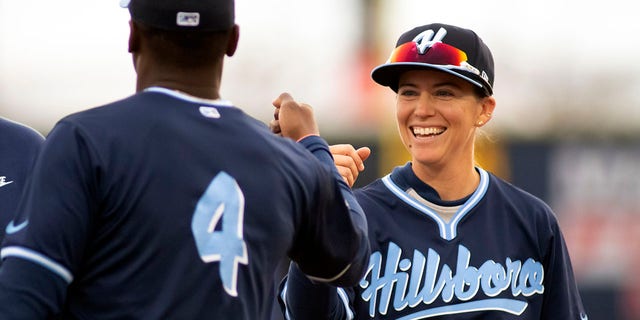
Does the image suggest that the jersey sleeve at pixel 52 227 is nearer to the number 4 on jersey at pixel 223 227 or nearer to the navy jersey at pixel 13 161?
the number 4 on jersey at pixel 223 227

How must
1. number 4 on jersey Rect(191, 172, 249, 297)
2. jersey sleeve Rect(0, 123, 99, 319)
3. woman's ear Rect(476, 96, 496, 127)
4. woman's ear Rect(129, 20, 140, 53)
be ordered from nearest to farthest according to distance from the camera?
jersey sleeve Rect(0, 123, 99, 319), number 4 on jersey Rect(191, 172, 249, 297), woman's ear Rect(129, 20, 140, 53), woman's ear Rect(476, 96, 496, 127)

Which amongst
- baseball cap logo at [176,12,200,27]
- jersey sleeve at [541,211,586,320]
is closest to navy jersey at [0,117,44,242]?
baseball cap logo at [176,12,200,27]

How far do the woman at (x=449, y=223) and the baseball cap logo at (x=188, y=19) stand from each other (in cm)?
129

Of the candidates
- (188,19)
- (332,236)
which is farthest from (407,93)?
(188,19)

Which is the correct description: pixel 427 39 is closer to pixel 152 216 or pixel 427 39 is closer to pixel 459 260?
pixel 459 260

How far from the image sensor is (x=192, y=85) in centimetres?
326

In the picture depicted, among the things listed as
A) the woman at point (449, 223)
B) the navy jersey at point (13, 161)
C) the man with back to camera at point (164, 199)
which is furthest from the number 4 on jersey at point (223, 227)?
the woman at point (449, 223)

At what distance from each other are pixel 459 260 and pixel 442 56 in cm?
70

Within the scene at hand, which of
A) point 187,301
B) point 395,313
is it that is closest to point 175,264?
point 187,301

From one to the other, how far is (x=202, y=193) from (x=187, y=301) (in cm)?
26

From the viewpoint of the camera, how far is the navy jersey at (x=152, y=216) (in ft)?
9.84

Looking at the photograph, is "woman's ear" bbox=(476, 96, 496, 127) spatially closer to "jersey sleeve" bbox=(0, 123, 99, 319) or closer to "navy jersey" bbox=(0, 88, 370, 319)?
"navy jersey" bbox=(0, 88, 370, 319)

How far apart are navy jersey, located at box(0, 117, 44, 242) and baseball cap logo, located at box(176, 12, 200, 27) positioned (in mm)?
869

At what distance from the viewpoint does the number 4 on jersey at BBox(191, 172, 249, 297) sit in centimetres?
313
